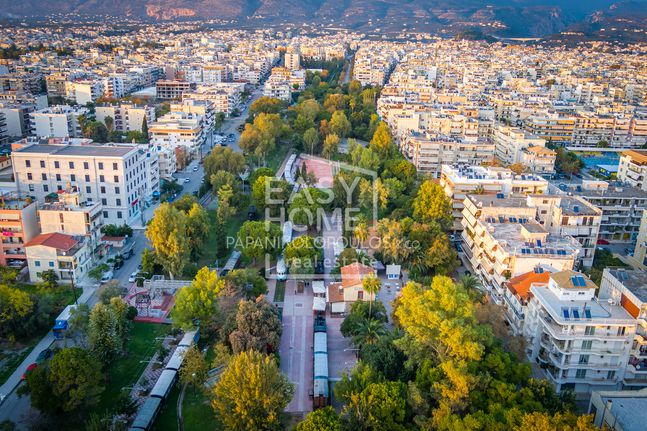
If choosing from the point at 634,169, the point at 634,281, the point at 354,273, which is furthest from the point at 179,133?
the point at 634,281

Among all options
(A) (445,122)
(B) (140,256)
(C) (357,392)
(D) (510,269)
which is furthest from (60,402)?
(A) (445,122)

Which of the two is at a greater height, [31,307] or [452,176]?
[452,176]

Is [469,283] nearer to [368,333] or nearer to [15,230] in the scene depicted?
[368,333]

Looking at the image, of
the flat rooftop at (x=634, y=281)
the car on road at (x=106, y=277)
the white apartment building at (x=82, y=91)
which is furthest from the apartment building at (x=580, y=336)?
the white apartment building at (x=82, y=91)

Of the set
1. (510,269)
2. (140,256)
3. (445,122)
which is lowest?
(140,256)

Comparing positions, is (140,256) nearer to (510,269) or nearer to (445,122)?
(510,269)

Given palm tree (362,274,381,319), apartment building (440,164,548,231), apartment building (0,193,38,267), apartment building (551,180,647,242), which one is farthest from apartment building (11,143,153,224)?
apartment building (551,180,647,242)

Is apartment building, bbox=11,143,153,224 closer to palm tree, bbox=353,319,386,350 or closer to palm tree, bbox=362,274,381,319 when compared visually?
palm tree, bbox=362,274,381,319

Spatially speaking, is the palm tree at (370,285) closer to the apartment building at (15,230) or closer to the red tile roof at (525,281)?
the red tile roof at (525,281)

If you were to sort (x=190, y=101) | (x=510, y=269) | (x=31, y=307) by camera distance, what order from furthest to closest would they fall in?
(x=190, y=101) < (x=510, y=269) < (x=31, y=307)
